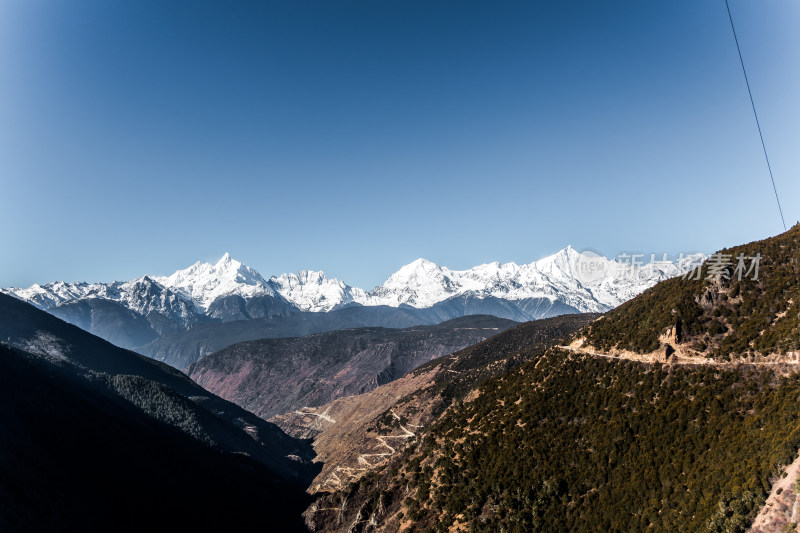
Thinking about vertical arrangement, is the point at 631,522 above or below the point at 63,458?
below

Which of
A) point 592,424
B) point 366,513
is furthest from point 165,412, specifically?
point 592,424

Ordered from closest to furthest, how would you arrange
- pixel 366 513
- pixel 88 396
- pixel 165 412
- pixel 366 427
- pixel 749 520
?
pixel 749 520 → pixel 366 513 → pixel 88 396 → pixel 366 427 → pixel 165 412

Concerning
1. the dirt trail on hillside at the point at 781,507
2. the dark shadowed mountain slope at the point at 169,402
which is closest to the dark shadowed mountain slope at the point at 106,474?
the dark shadowed mountain slope at the point at 169,402

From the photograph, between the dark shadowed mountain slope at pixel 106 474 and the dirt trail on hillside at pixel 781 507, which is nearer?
the dirt trail on hillside at pixel 781 507

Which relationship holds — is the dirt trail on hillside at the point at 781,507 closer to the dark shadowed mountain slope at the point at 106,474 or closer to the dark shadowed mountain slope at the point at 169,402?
the dark shadowed mountain slope at the point at 106,474

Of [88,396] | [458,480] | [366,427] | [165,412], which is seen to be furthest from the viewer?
[165,412]

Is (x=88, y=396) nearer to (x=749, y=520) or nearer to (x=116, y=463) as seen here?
(x=116, y=463)

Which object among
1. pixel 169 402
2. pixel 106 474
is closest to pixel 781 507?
pixel 106 474
